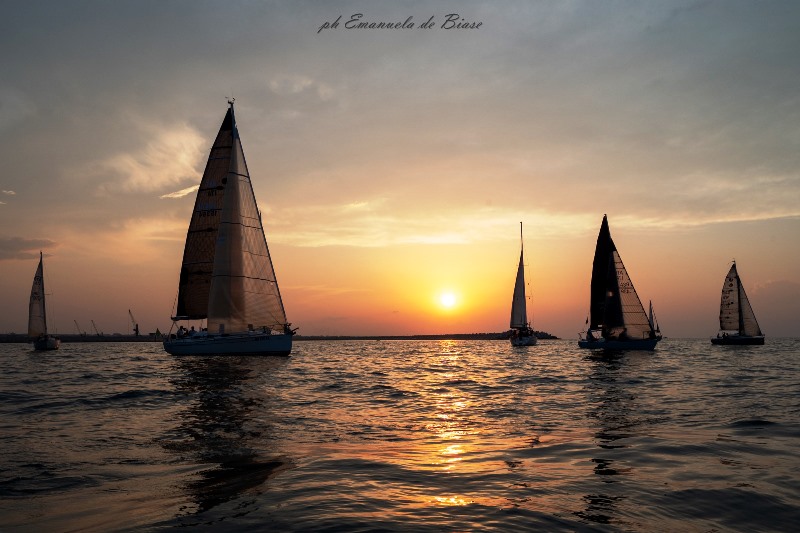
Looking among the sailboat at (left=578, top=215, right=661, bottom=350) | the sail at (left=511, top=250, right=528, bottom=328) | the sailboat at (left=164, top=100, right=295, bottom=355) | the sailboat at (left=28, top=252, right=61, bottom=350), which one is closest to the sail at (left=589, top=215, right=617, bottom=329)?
the sailboat at (left=578, top=215, right=661, bottom=350)

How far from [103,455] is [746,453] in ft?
46.2

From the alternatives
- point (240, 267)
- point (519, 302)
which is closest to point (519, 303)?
point (519, 302)

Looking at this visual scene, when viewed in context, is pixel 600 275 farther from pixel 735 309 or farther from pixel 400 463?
pixel 400 463

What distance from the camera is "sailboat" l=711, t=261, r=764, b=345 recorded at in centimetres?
9412

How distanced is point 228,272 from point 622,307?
4836cm

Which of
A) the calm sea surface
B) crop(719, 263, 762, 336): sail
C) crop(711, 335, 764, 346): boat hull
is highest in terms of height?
crop(719, 263, 762, 336): sail

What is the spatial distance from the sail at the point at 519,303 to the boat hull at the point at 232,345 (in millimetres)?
54889

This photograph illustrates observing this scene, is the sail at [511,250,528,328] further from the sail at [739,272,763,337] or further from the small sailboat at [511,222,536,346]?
the sail at [739,272,763,337]

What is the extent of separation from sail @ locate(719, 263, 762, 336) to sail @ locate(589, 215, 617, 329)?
38062 mm

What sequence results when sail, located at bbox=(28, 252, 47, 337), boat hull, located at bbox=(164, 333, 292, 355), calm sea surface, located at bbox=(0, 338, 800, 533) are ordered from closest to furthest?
calm sea surface, located at bbox=(0, 338, 800, 533) → boat hull, located at bbox=(164, 333, 292, 355) → sail, located at bbox=(28, 252, 47, 337)

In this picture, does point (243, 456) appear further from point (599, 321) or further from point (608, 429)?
point (599, 321)

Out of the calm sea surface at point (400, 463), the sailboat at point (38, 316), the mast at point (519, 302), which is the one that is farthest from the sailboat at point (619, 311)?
the sailboat at point (38, 316)

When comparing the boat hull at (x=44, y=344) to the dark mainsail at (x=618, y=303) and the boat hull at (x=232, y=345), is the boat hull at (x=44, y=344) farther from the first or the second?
the dark mainsail at (x=618, y=303)

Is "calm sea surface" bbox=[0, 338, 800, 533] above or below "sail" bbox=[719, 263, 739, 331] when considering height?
below
